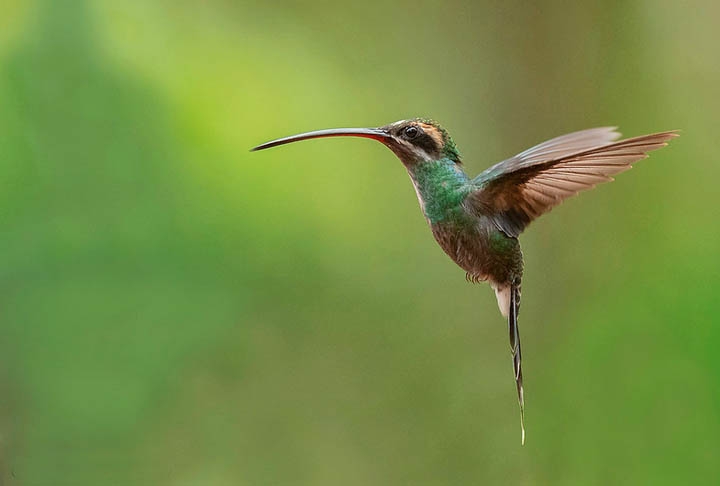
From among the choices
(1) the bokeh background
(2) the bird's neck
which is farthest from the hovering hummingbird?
(1) the bokeh background

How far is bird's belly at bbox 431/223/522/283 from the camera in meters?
0.79

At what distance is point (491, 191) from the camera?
80cm

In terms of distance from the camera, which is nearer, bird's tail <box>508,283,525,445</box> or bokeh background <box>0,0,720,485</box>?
bird's tail <box>508,283,525,445</box>

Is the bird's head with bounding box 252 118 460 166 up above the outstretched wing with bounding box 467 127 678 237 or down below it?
above

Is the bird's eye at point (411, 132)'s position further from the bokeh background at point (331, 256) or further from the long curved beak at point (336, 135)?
the bokeh background at point (331, 256)

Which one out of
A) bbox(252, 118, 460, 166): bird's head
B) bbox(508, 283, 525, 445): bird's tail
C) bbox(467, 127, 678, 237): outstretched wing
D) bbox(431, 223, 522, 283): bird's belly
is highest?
bbox(252, 118, 460, 166): bird's head

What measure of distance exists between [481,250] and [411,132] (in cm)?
15

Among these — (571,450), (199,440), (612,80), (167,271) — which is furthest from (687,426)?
(167,271)

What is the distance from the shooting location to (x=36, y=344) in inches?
86.4

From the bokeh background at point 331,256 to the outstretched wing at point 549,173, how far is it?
1.46 m

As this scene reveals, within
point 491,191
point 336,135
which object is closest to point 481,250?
point 491,191

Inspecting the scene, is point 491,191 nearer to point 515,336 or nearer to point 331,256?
point 515,336

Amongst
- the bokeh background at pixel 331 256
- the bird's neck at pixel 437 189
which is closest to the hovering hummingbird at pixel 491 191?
the bird's neck at pixel 437 189

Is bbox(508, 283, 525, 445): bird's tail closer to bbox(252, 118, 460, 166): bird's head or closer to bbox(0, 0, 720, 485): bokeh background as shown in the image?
bbox(252, 118, 460, 166): bird's head
